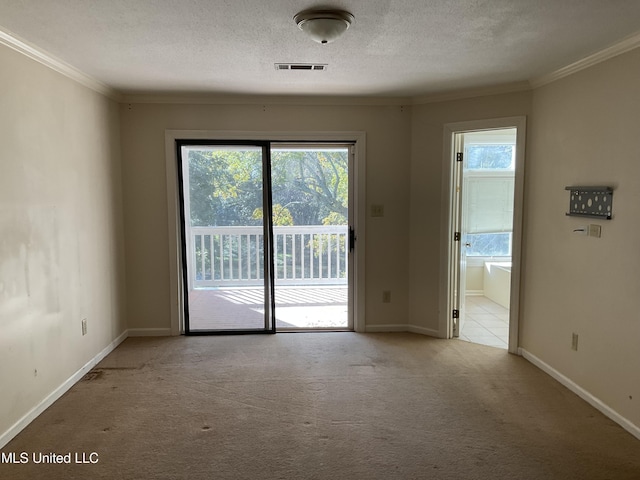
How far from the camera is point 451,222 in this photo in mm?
3834

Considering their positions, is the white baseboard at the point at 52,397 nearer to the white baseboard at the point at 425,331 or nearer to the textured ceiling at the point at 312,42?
the textured ceiling at the point at 312,42

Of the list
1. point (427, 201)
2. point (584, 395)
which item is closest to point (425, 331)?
point (427, 201)

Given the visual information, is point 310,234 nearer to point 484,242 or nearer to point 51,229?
point 484,242

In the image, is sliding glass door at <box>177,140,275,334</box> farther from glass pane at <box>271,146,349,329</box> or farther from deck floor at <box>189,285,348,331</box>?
glass pane at <box>271,146,349,329</box>

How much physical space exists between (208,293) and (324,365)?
158cm

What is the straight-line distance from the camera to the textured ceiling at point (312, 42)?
1997 mm

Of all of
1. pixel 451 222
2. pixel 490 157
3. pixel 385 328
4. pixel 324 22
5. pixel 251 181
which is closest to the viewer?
pixel 324 22

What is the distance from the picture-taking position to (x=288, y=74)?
3131 millimetres

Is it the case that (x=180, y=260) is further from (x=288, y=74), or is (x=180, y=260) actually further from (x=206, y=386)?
(x=288, y=74)

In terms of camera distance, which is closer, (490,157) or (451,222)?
(451,222)

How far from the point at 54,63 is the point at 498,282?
204 inches

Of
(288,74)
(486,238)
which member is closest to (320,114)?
(288,74)

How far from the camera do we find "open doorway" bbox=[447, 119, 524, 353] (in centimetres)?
396

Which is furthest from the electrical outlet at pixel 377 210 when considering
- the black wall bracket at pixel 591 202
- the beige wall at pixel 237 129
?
the black wall bracket at pixel 591 202
